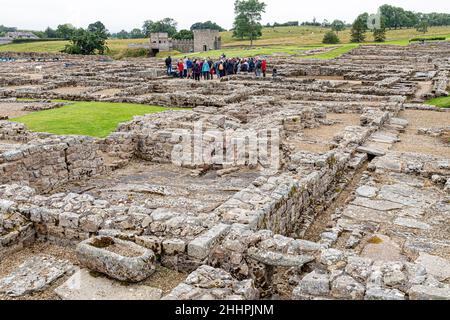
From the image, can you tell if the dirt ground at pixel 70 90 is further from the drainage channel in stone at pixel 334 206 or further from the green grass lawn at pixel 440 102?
the drainage channel in stone at pixel 334 206

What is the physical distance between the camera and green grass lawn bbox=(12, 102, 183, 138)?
1608 centimetres

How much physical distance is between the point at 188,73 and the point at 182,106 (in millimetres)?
11830

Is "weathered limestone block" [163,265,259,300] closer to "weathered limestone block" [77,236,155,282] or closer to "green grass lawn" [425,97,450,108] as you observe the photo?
"weathered limestone block" [77,236,155,282]

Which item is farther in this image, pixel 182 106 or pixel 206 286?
pixel 182 106

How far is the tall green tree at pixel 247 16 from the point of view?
94562mm

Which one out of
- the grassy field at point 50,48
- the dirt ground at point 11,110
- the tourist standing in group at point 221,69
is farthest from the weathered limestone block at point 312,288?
the grassy field at point 50,48

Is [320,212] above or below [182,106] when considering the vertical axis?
below

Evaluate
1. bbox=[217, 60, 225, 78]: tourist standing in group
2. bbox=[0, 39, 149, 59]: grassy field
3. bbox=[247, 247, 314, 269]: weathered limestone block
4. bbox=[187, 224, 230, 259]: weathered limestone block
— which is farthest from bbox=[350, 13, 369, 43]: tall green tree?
bbox=[247, 247, 314, 269]: weathered limestone block

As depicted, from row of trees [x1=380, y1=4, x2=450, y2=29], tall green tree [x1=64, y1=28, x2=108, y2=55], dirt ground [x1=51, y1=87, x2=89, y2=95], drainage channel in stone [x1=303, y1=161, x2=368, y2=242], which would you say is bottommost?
drainage channel in stone [x1=303, y1=161, x2=368, y2=242]

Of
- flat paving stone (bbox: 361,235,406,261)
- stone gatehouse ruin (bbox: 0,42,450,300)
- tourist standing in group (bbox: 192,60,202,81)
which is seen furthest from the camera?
tourist standing in group (bbox: 192,60,202,81)

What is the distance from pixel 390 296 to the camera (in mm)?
4750

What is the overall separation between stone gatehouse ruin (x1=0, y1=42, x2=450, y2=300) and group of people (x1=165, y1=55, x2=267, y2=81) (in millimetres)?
12417
